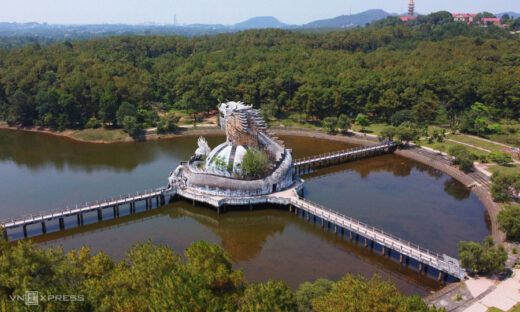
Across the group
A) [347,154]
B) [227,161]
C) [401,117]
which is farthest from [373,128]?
[227,161]

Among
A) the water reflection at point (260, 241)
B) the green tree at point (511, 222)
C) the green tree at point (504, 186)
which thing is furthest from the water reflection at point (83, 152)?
the green tree at point (511, 222)

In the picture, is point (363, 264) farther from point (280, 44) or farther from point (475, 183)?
point (280, 44)

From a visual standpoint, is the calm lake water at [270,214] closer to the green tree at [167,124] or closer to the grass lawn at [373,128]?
the green tree at [167,124]

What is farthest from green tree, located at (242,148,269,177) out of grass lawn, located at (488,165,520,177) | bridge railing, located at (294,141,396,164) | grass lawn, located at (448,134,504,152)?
grass lawn, located at (448,134,504,152)

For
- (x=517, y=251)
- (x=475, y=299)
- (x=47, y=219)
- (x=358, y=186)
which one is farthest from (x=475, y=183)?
(x=47, y=219)

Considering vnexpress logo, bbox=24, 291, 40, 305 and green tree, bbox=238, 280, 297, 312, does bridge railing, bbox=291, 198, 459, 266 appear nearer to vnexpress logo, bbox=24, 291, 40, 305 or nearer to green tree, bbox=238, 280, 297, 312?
green tree, bbox=238, 280, 297, 312

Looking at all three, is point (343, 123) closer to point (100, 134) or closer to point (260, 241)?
point (260, 241)

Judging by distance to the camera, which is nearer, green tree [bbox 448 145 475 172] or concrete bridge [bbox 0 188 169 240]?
concrete bridge [bbox 0 188 169 240]
